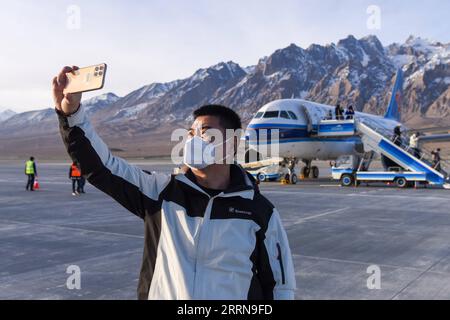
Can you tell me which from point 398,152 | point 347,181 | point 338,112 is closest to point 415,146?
point 398,152

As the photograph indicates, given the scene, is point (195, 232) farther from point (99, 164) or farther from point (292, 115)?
point (292, 115)

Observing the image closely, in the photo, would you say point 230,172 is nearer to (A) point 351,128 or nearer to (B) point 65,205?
(B) point 65,205

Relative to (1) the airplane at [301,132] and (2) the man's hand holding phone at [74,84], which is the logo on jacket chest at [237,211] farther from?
(1) the airplane at [301,132]

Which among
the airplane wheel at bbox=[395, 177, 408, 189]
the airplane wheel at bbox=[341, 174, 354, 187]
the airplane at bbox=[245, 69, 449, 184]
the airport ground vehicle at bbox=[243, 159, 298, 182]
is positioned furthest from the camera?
the airport ground vehicle at bbox=[243, 159, 298, 182]

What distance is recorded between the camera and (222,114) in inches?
117

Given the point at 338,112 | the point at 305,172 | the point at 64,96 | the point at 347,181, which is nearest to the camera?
→ the point at 64,96

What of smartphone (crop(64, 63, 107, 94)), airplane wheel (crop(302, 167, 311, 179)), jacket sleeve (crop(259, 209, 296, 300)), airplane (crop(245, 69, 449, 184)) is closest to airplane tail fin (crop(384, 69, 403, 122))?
airplane wheel (crop(302, 167, 311, 179))

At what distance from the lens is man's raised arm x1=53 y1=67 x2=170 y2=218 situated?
2.51 meters

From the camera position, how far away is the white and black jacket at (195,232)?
2.62m

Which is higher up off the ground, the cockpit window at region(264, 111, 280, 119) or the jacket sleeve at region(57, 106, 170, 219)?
the cockpit window at region(264, 111, 280, 119)

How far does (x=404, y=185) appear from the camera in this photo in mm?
22609

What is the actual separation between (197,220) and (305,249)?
6341 millimetres

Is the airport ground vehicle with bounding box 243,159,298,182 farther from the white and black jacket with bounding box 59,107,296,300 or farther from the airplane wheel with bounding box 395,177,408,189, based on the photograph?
the white and black jacket with bounding box 59,107,296,300
